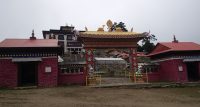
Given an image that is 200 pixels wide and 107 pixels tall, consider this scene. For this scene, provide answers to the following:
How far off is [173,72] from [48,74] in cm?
1286

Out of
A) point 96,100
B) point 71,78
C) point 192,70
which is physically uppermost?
point 192,70

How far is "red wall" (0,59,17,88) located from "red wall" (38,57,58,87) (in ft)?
6.97

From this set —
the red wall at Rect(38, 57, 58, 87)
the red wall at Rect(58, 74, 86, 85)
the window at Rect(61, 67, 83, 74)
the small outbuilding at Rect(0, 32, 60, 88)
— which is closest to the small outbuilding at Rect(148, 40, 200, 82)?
the red wall at Rect(58, 74, 86, 85)

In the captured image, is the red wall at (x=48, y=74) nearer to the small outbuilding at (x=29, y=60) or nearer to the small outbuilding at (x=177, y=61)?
the small outbuilding at (x=29, y=60)

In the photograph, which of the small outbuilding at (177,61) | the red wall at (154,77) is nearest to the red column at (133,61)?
the red wall at (154,77)

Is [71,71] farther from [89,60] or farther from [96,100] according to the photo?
[96,100]

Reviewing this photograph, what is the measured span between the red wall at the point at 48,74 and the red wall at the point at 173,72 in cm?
1198

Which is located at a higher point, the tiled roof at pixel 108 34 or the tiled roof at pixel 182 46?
the tiled roof at pixel 108 34

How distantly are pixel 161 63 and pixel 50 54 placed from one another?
42.1 ft

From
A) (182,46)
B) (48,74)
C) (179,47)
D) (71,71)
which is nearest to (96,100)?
(48,74)

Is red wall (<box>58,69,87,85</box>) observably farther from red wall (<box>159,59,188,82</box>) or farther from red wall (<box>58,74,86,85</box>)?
red wall (<box>159,59,188,82</box>)

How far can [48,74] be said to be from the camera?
21719 millimetres

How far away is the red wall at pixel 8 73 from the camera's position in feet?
68.9

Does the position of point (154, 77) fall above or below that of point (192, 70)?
below
